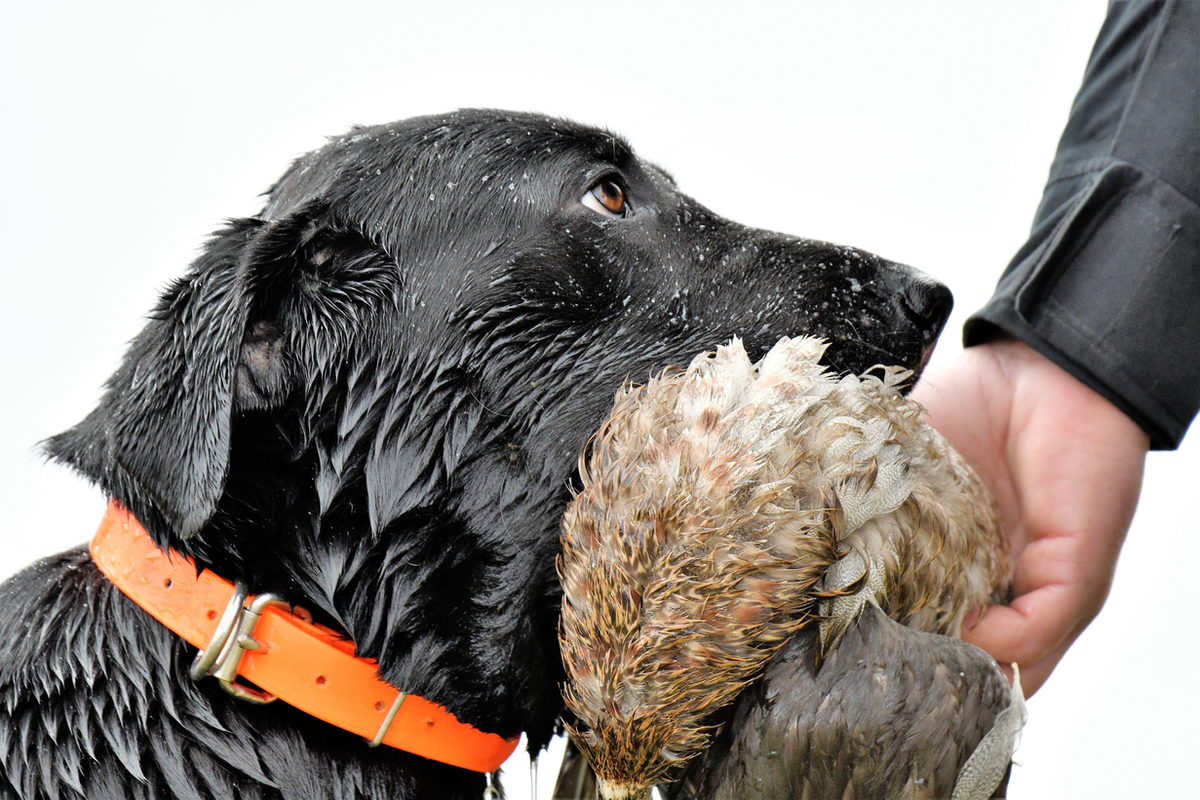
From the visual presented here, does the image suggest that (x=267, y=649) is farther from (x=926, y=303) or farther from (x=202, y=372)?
(x=926, y=303)

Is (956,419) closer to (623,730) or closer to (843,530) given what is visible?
(843,530)

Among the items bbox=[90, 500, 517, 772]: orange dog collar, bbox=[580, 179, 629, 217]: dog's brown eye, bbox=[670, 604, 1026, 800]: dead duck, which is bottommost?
bbox=[90, 500, 517, 772]: orange dog collar

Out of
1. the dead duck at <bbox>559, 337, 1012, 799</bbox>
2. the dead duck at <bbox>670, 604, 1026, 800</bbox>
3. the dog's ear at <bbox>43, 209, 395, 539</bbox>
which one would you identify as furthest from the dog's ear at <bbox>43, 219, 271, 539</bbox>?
the dead duck at <bbox>670, 604, 1026, 800</bbox>

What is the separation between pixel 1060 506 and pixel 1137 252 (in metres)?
0.60

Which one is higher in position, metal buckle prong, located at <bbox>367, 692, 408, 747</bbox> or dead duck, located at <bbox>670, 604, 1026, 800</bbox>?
dead duck, located at <bbox>670, 604, 1026, 800</bbox>

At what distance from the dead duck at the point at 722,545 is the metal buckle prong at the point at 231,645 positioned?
535mm

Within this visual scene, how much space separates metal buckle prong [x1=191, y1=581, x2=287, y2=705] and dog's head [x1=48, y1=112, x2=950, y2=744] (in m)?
0.07

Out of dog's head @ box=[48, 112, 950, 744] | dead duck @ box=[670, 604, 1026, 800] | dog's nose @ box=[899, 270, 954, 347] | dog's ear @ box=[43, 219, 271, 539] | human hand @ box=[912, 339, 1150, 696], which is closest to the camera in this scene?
dead duck @ box=[670, 604, 1026, 800]

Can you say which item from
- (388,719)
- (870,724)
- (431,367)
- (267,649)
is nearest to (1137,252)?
(870,724)

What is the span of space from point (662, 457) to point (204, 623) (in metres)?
0.86

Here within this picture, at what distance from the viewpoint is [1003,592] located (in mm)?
1901

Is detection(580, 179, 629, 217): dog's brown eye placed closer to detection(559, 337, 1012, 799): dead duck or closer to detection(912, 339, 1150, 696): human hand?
detection(559, 337, 1012, 799): dead duck

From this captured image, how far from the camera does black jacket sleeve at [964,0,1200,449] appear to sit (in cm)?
197

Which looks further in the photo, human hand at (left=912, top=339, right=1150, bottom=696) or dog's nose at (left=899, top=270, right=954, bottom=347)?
human hand at (left=912, top=339, right=1150, bottom=696)
